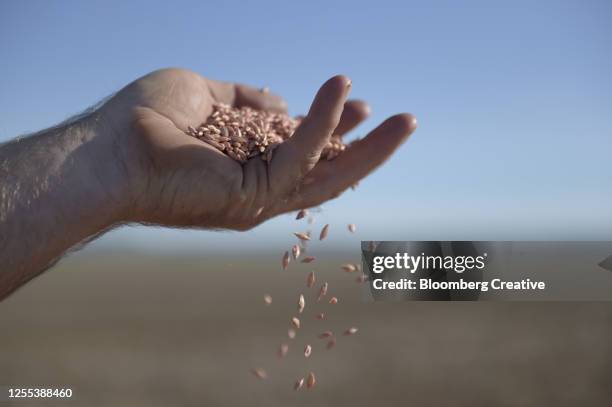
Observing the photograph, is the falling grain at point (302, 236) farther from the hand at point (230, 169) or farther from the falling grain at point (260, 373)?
the falling grain at point (260, 373)

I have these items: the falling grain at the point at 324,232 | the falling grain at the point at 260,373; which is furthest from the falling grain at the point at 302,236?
the falling grain at the point at 260,373

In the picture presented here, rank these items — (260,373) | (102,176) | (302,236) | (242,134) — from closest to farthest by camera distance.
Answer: (102,176), (242,134), (302,236), (260,373)

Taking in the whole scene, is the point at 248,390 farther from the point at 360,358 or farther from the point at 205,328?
Result: the point at 205,328

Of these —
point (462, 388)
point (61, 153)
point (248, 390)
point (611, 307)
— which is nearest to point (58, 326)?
point (248, 390)

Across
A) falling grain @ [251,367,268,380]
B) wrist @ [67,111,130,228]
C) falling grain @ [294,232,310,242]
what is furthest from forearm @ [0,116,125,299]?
falling grain @ [251,367,268,380]

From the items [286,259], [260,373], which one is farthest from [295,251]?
[260,373]

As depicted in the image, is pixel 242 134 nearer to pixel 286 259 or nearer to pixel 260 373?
pixel 286 259
